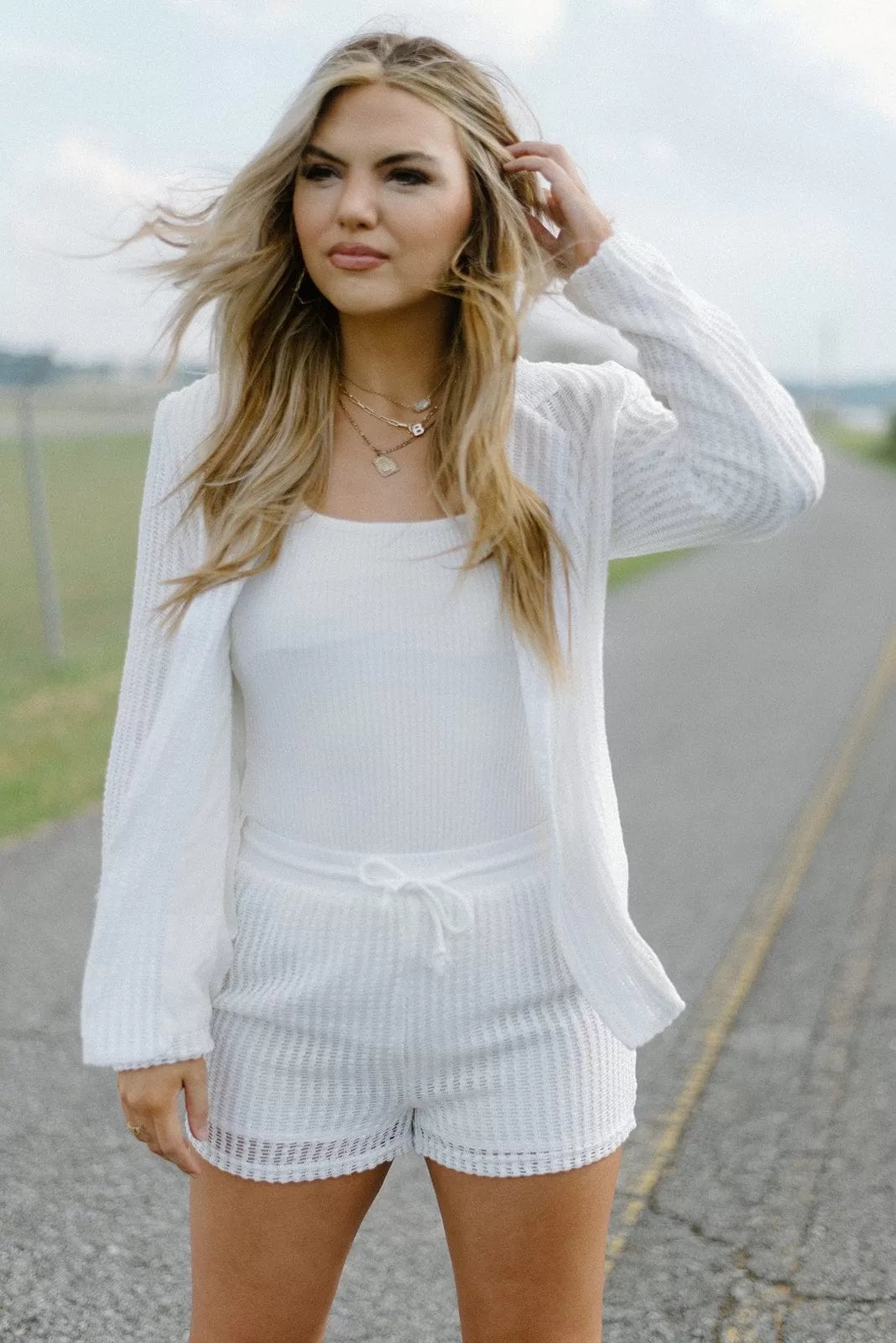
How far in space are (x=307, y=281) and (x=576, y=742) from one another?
78 cm

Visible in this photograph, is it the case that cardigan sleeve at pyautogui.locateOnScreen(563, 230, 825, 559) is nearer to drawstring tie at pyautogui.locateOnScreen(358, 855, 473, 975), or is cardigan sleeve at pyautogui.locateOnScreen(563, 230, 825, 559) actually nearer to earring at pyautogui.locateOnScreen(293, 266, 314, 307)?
earring at pyautogui.locateOnScreen(293, 266, 314, 307)

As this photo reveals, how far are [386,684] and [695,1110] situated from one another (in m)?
2.37

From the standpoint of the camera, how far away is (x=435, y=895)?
189cm

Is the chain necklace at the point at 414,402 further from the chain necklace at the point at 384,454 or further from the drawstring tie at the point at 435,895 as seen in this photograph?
the drawstring tie at the point at 435,895

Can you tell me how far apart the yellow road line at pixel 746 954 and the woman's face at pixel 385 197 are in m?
2.15

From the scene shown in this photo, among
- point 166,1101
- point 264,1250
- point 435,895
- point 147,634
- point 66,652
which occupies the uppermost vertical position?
point 147,634

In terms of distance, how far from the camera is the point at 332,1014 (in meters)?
1.90

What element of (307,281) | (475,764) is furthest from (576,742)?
(307,281)

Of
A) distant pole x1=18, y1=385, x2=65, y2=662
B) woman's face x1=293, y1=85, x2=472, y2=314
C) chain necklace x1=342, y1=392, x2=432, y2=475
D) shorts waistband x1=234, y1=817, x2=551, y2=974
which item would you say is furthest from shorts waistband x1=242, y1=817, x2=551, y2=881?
distant pole x1=18, y1=385, x2=65, y2=662

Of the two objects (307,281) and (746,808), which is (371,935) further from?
(746,808)

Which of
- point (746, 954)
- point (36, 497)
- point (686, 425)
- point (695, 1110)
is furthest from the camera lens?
point (36, 497)

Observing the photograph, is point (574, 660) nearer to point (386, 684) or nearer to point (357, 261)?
point (386, 684)

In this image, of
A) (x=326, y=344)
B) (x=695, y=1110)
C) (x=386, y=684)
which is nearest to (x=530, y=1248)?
(x=386, y=684)

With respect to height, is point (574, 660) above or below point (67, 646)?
above
